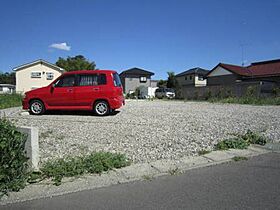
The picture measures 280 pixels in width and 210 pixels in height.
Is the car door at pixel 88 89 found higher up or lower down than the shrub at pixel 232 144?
higher up

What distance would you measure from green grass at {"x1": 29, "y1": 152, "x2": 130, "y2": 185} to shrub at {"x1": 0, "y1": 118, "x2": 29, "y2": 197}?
0.20 meters

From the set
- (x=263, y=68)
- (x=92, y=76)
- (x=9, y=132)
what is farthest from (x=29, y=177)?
(x=263, y=68)

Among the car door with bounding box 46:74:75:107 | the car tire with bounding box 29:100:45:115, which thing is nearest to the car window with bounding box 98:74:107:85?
the car door with bounding box 46:74:75:107

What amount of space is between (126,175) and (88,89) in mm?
6730

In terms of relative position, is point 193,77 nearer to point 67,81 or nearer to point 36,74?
point 36,74

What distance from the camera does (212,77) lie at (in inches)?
1583

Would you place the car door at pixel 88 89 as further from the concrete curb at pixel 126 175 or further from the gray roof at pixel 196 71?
the gray roof at pixel 196 71

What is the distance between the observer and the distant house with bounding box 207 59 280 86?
3316 cm

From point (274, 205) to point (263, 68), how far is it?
123 ft

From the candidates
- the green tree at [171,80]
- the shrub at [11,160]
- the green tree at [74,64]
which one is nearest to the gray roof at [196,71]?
the green tree at [171,80]

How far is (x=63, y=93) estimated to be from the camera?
10.0 meters

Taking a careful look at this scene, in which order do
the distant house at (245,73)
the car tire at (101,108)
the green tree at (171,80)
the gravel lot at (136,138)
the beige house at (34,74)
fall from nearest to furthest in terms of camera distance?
the gravel lot at (136,138) → the car tire at (101,108) → the distant house at (245,73) → the beige house at (34,74) → the green tree at (171,80)

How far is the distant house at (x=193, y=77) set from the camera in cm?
4919

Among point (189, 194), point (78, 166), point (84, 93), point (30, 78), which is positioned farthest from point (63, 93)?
point (30, 78)
